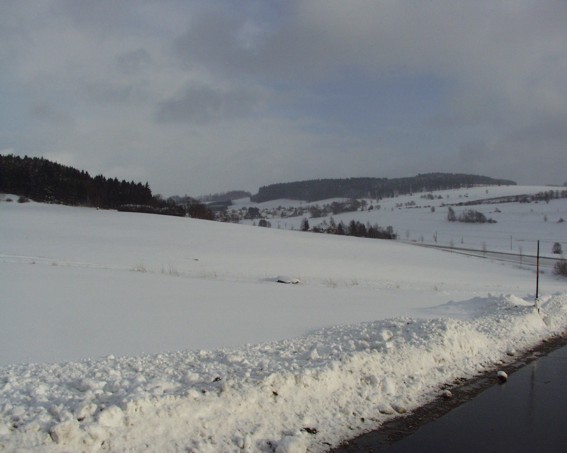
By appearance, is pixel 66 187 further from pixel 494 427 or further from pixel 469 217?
pixel 469 217

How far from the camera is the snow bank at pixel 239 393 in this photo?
5.53 metres

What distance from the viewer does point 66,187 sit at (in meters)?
78.4

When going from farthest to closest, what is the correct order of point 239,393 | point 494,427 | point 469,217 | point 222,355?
1. point 469,217
2. point 222,355
3. point 494,427
4. point 239,393

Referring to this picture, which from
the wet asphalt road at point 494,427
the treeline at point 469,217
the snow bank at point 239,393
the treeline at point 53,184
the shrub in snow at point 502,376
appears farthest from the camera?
the treeline at point 469,217

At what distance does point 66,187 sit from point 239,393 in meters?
80.5

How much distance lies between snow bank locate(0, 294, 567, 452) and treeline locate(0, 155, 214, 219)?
7727cm

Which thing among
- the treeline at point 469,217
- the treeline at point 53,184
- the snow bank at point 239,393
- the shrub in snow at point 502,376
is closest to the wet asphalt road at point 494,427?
the shrub in snow at point 502,376

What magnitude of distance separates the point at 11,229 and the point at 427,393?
51.9m

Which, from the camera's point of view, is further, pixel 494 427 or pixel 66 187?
pixel 66 187

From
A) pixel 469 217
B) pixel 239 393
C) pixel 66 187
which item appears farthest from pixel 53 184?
pixel 469 217

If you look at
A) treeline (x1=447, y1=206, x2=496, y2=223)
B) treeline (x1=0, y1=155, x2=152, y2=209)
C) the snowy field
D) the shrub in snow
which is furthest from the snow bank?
treeline (x1=447, y1=206, x2=496, y2=223)

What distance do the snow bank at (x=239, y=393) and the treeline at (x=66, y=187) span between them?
7727 centimetres

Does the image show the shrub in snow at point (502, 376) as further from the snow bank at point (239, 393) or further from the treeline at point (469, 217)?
the treeline at point (469, 217)

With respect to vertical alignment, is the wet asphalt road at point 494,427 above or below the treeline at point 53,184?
below
